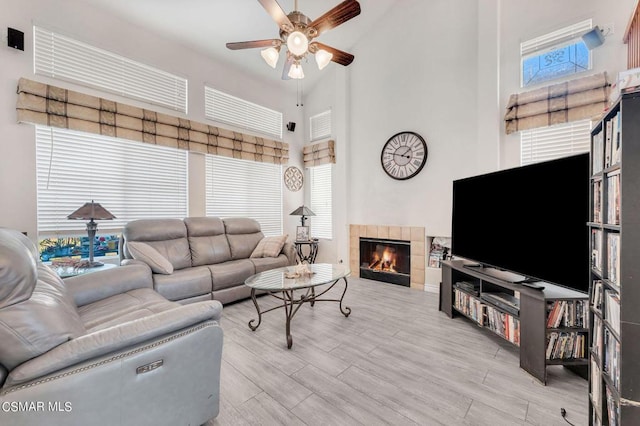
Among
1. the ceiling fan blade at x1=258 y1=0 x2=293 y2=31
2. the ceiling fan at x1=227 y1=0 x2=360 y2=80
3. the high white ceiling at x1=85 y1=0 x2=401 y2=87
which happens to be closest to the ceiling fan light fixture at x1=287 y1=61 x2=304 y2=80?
the ceiling fan at x1=227 y1=0 x2=360 y2=80

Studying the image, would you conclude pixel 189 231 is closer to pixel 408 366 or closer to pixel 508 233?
pixel 408 366

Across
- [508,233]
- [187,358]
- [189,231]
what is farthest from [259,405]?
[189,231]

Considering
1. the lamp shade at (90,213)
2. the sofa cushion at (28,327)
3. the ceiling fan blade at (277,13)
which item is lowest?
the sofa cushion at (28,327)

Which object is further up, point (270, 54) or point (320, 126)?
point (320, 126)

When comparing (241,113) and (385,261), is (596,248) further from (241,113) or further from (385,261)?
(241,113)

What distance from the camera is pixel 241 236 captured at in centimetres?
392

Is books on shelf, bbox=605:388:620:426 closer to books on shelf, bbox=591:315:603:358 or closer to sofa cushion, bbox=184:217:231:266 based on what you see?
books on shelf, bbox=591:315:603:358

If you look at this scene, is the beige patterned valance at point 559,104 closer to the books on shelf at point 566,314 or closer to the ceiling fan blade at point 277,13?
the books on shelf at point 566,314

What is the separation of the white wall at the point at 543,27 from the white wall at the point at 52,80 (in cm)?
405

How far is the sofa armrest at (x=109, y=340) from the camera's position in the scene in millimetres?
885

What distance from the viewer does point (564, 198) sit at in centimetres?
175

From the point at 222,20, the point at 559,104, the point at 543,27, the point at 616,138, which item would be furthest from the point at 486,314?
the point at 222,20

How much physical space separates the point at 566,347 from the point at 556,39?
3133mm

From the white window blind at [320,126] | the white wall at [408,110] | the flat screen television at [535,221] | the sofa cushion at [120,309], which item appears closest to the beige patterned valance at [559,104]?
the white wall at [408,110]
